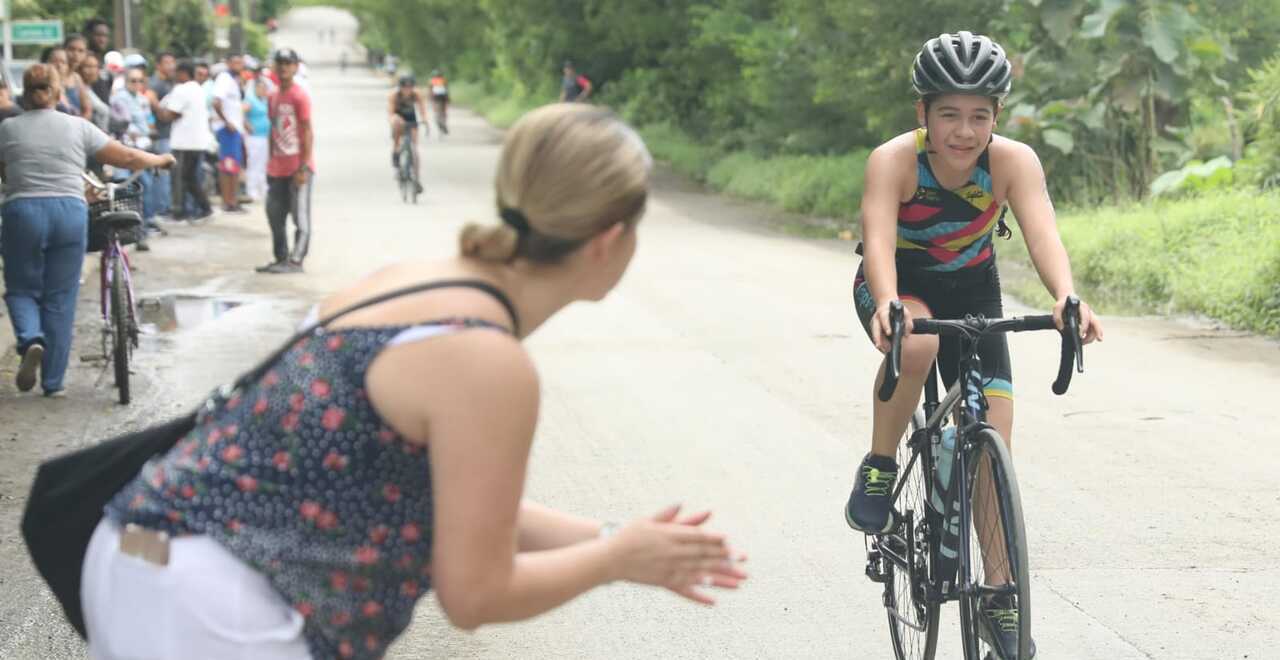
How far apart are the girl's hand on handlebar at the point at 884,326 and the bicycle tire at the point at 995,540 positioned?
33 cm

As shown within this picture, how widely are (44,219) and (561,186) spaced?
839 cm

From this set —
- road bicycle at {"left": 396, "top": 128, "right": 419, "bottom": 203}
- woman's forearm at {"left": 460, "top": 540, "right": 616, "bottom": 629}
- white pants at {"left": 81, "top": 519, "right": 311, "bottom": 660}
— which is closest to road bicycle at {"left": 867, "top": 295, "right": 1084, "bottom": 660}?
woman's forearm at {"left": 460, "top": 540, "right": 616, "bottom": 629}

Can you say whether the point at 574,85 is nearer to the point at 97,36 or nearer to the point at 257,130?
the point at 257,130

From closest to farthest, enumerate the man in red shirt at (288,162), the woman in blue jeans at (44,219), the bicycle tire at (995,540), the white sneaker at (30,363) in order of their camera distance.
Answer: the bicycle tire at (995,540), the woman in blue jeans at (44,219), the white sneaker at (30,363), the man in red shirt at (288,162)

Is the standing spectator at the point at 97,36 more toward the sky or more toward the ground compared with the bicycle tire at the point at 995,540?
more toward the ground

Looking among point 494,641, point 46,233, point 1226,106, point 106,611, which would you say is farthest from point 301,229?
point 106,611

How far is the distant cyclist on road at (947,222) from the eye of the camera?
494 centimetres

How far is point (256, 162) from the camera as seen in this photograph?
24.4 meters

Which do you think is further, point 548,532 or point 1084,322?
point 1084,322

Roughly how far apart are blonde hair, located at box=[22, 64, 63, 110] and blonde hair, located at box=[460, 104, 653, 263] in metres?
8.40

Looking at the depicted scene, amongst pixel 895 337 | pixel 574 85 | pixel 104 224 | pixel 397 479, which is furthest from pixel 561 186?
pixel 574 85

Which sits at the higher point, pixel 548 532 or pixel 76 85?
pixel 548 532

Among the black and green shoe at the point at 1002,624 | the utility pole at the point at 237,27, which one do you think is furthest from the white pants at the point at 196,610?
the utility pole at the point at 237,27

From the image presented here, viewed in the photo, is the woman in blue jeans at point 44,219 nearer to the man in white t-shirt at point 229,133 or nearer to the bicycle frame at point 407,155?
the man in white t-shirt at point 229,133
